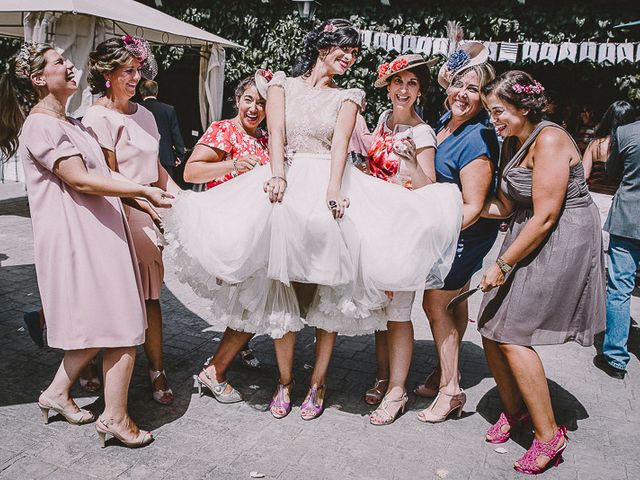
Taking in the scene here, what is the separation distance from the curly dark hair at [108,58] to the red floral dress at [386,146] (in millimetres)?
1520

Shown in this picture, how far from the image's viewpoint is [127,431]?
124 inches

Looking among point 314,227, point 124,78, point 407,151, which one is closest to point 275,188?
point 314,227

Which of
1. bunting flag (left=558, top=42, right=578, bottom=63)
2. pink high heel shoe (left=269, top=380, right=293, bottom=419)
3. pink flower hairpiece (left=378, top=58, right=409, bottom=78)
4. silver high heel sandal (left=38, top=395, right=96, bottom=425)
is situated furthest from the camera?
bunting flag (left=558, top=42, right=578, bottom=63)

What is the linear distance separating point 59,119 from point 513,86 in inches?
90.7

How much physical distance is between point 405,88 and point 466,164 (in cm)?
58

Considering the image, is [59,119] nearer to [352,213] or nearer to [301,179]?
[301,179]

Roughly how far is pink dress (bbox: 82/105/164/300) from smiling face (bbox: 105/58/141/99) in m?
0.12

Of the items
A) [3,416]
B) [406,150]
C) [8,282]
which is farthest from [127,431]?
[8,282]

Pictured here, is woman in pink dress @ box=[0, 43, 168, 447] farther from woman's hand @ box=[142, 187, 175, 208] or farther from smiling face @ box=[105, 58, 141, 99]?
smiling face @ box=[105, 58, 141, 99]

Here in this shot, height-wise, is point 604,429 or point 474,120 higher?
point 474,120

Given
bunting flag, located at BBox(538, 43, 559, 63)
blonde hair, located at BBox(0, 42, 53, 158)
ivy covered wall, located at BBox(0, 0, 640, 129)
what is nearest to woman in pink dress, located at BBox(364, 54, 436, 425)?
blonde hair, located at BBox(0, 42, 53, 158)

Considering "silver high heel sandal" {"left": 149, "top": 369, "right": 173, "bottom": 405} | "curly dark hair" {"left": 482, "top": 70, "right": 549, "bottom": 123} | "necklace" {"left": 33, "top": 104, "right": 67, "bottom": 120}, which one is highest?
"curly dark hair" {"left": 482, "top": 70, "right": 549, "bottom": 123}

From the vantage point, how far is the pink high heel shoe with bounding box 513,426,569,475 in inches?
123

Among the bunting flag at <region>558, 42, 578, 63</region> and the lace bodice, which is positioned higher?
the bunting flag at <region>558, 42, 578, 63</region>
